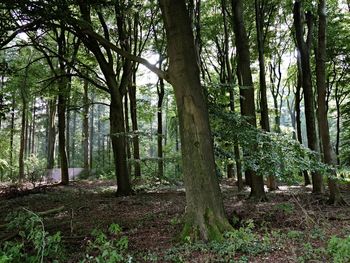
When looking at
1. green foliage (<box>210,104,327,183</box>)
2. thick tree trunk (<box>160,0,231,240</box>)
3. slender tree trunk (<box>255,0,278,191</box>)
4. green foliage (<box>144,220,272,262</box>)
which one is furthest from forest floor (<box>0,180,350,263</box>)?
slender tree trunk (<box>255,0,278,191</box>)

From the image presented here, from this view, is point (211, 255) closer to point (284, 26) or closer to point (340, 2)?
point (284, 26)

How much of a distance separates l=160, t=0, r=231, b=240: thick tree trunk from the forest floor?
1.38 feet

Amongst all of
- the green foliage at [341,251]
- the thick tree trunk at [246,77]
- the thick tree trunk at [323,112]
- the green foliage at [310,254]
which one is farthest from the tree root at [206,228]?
the thick tree trunk at [323,112]

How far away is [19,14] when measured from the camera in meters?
6.45

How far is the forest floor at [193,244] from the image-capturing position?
4.19 m

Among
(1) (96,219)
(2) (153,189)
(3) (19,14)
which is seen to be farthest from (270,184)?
(3) (19,14)

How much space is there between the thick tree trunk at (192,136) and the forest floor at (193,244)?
0.42 meters

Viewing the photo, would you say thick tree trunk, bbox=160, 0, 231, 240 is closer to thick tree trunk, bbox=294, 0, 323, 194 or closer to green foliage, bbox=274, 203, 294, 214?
green foliage, bbox=274, 203, 294, 214

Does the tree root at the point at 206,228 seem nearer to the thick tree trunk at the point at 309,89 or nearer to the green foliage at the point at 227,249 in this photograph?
the green foliage at the point at 227,249

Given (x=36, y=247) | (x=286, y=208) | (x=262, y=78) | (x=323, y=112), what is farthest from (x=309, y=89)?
(x=36, y=247)

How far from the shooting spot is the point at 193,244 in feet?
15.4

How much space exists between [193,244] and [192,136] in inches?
66.0

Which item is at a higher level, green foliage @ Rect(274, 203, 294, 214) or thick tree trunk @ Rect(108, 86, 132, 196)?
Result: thick tree trunk @ Rect(108, 86, 132, 196)

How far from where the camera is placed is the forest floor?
4.19 metres
